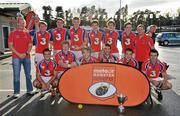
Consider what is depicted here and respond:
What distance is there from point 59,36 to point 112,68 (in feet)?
7.86

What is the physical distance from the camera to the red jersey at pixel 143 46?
27.4 ft

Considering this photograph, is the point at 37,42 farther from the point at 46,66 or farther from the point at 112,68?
the point at 112,68

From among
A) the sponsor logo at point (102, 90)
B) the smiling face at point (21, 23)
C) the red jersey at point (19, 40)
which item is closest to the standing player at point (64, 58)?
the red jersey at point (19, 40)

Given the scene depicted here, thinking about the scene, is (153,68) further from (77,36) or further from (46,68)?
(46,68)

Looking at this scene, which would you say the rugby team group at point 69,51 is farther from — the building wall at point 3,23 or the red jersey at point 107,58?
the building wall at point 3,23

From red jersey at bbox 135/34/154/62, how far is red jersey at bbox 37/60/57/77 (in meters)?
2.51

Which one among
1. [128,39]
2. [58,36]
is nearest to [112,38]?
[128,39]

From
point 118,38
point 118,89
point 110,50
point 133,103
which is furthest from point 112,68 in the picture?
point 118,38

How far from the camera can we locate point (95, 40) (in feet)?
27.9

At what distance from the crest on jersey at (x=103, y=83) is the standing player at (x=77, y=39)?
1875mm

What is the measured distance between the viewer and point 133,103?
6273 millimetres

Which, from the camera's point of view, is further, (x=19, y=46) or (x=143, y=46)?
(x=143, y=46)

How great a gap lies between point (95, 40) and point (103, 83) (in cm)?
240

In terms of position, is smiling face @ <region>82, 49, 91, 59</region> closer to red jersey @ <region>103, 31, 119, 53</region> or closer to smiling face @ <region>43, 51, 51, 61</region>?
smiling face @ <region>43, 51, 51, 61</region>
